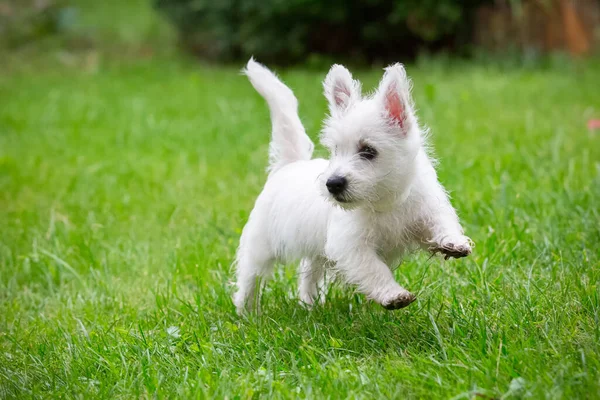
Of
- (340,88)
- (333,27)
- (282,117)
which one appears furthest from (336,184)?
(333,27)

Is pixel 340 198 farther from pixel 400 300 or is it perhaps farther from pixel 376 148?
pixel 400 300

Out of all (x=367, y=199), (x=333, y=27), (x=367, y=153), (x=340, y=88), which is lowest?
(x=333, y=27)

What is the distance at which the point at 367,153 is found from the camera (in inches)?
126

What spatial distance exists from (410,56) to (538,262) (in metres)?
9.69

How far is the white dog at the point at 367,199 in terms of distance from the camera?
3.17 meters

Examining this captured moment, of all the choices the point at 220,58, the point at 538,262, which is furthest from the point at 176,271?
the point at 220,58

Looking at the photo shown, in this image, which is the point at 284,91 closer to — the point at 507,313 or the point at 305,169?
the point at 305,169

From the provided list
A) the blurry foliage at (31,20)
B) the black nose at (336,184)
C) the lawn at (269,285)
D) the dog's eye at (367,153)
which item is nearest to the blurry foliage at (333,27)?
the lawn at (269,285)

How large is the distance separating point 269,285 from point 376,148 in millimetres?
1261

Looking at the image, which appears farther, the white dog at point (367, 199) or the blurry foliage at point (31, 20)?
the blurry foliage at point (31, 20)

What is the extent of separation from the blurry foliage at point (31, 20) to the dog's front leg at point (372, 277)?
13.9 metres

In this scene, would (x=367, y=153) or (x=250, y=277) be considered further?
→ (x=250, y=277)

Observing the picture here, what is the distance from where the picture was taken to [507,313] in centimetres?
320

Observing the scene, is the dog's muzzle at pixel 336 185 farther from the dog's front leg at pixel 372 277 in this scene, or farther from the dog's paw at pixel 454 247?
the dog's paw at pixel 454 247
